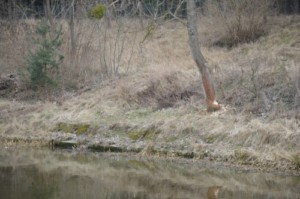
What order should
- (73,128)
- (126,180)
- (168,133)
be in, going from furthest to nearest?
(73,128) → (168,133) → (126,180)

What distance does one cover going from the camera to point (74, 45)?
25297 mm

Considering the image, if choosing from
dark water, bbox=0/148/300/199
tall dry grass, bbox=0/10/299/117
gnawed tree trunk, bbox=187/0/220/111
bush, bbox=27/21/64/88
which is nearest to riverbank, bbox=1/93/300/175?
gnawed tree trunk, bbox=187/0/220/111

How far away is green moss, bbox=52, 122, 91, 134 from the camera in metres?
18.5

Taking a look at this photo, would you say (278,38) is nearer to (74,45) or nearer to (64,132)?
(74,45)

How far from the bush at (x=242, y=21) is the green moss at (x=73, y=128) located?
38.3 feet

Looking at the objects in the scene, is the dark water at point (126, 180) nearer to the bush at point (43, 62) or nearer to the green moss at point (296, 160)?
the green moss at point (296, 160)

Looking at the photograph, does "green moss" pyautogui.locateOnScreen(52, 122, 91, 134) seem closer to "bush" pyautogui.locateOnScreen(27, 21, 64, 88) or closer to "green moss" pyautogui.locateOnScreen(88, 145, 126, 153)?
"green moss" pyautogui.locateOnScreen(88, 145, 126, 153)

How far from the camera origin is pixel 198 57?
1684 cm

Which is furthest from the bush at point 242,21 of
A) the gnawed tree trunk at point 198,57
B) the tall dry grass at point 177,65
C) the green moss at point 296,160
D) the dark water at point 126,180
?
the green moss at point 296,160

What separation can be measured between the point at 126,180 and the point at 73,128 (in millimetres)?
6170

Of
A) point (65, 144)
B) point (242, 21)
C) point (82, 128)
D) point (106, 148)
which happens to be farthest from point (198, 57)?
point (242, 21)

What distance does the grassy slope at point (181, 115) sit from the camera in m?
14.8

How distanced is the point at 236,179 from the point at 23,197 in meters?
5.03

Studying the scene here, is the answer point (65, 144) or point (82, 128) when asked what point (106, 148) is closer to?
point (65, 144)
